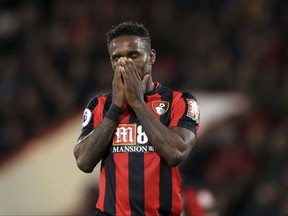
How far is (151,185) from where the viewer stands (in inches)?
140

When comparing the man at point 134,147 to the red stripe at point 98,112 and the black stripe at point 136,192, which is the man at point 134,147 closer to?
the black stripe at point 136,192

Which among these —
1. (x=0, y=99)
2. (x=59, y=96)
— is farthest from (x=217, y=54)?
(x=0, y=99)

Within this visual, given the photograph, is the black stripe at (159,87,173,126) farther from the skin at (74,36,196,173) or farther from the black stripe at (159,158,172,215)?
the black stripe at (159,158,172,215)

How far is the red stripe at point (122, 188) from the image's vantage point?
11.6 feet

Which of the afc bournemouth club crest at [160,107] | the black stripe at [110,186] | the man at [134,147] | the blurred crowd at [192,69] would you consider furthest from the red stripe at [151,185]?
the blurred crowd at [192,69]

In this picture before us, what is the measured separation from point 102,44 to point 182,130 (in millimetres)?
5689

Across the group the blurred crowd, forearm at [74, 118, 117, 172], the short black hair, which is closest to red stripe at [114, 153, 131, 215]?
forearm at [74, 118, 117, 172]

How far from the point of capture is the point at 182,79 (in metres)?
8.27

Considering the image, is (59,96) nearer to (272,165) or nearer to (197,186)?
(272,165)

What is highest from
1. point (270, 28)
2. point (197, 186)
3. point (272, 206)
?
point (270, 28)

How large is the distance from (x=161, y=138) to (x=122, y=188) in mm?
316

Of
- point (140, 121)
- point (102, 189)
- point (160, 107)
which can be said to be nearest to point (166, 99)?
point (160, 107)

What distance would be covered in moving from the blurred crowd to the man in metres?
3.64

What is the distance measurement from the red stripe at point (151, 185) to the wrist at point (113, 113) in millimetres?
257
